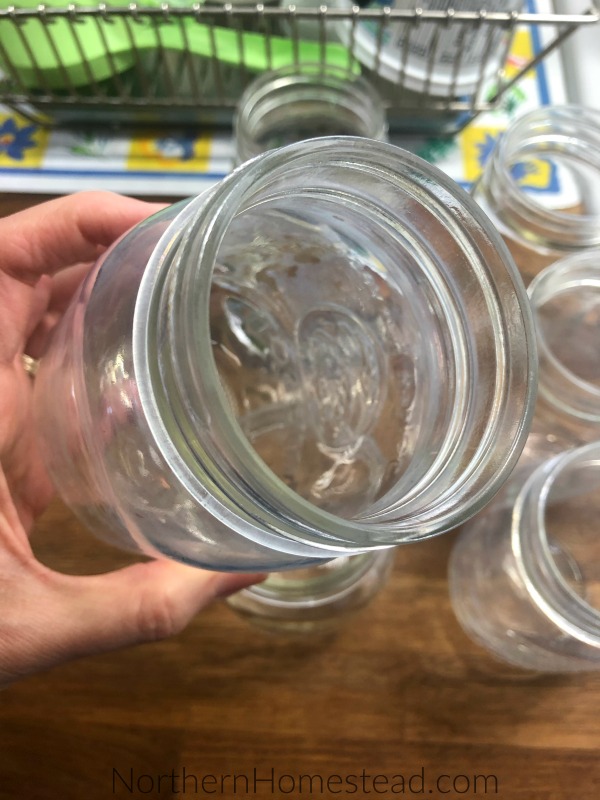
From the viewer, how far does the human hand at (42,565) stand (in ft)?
0.89

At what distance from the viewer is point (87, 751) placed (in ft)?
1.06

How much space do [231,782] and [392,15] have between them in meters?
0.41

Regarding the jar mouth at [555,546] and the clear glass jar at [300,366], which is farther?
the jar mouth at [555,546]

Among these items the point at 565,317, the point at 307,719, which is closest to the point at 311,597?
the point at 307,719

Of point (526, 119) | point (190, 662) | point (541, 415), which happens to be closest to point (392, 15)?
point (526, 119)

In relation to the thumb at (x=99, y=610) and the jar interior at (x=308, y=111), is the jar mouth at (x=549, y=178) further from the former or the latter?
the thumb at (x=99, y=610)

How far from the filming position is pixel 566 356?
44 centimetres

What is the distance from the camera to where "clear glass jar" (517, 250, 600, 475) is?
40 cm

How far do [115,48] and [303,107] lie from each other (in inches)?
4.9

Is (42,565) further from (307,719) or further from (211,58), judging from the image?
(211,58)

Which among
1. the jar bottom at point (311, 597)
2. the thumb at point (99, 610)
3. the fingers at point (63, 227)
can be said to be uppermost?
the fingers at point (63, 227)

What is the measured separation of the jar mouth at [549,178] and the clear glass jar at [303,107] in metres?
0.09

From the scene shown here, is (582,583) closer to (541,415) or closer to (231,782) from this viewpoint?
(541,415)

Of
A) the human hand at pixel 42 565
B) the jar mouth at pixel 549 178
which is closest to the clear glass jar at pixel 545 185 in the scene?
the jar mouth at pixel 549 178
